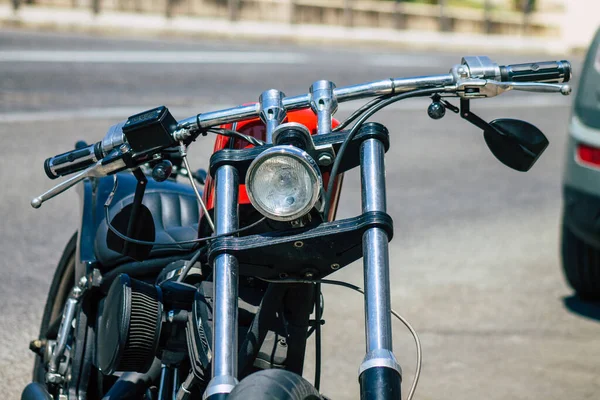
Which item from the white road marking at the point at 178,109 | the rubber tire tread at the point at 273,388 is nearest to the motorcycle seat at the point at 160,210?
the rubber tire tread at the point at 273,388

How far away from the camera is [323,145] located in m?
2.51

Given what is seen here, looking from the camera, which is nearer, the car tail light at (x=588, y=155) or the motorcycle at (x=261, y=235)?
the motorcycle at (x=261, y=235)

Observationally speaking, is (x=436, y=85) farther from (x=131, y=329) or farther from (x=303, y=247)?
(x=131, y=329)

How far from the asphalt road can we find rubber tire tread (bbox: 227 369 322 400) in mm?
2271

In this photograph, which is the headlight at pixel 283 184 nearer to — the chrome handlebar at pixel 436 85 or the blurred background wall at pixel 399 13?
the chrome handlebar at pixel 436 85

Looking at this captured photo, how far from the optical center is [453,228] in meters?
7.70

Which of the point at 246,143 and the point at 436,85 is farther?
the point at 246,143

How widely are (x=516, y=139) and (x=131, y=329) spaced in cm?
124

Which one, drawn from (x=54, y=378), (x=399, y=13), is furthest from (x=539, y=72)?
(x=399, y=13)

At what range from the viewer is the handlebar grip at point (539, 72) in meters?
2.73

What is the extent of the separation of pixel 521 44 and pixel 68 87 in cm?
1644

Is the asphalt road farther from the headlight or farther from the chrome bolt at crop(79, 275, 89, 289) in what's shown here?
the headlight

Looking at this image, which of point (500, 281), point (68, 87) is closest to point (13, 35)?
point (68, 87)

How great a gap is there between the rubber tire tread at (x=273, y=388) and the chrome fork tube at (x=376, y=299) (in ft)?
0.54
